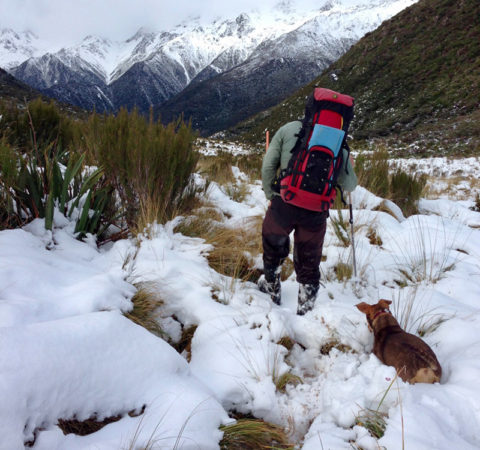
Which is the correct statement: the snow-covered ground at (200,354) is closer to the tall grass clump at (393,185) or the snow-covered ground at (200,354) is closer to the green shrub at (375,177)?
the tall grass clump at (393,185)

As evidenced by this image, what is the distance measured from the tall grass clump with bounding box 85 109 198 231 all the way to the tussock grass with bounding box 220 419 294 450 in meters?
1.92

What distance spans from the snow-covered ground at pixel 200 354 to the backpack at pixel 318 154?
33.3 inches

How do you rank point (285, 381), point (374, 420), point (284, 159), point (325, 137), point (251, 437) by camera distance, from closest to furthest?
point (374, 420) → point (251, 437) → point (285, 381) → point (325, 137) → point (284, 159)

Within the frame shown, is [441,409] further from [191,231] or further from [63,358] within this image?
[191,231]

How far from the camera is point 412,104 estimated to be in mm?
27641

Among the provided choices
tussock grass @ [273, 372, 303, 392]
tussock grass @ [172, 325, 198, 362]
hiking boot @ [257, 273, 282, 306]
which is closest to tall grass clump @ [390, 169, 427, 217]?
hiking boot @ [257, 273, 282, 306]

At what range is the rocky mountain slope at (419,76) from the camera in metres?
22.4

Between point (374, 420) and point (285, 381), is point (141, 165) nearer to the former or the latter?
point (285, 381)

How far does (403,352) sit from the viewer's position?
1433 mm

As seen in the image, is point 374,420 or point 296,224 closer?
point 374,420

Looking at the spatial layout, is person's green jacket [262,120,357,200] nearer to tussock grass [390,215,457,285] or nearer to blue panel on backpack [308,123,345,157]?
blue panel on backpack [308,123,345,157]

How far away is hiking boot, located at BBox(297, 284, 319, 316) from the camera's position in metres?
2.33

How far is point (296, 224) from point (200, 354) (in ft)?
3.96

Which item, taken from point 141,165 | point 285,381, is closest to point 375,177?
point 141,165
